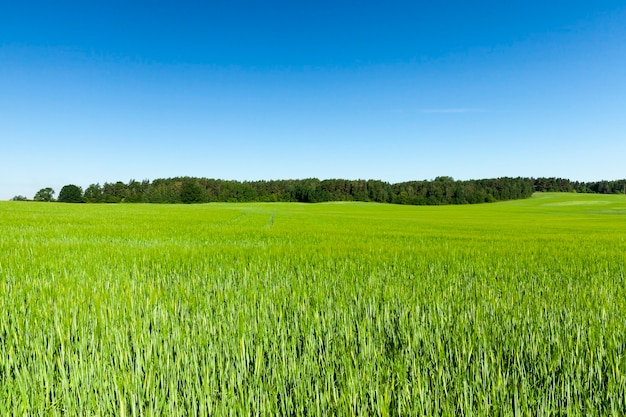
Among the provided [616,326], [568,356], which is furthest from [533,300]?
[568,356]

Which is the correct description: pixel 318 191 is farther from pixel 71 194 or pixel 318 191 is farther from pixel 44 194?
pixel 44 194

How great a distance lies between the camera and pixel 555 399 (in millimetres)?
2096

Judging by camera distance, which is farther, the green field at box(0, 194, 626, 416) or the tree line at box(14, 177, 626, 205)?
the tree line at box(14, 177, 626, 205)

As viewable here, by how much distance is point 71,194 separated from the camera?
4237 inches

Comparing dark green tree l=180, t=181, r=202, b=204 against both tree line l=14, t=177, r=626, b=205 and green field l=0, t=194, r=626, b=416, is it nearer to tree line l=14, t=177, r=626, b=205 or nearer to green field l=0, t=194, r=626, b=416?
tree line l=14, t=177, r=626, b=205

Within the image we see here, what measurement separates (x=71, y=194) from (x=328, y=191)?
271ft

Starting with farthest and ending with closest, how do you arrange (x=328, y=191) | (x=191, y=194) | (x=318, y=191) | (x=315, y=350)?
(x=328, y=191) → (x=318, y=191) → (x=191, y=194) → (x=315, y=350)

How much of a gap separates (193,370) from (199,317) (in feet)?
3.11

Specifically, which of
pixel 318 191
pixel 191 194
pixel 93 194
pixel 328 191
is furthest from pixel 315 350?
pixel 93 194

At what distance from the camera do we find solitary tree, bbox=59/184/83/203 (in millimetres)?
106875

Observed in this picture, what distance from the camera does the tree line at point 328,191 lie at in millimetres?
107062

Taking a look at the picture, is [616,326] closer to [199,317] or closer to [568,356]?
[568,356]

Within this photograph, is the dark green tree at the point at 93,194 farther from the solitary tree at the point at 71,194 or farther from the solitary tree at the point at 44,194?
the solitary tree at the point at 44,194

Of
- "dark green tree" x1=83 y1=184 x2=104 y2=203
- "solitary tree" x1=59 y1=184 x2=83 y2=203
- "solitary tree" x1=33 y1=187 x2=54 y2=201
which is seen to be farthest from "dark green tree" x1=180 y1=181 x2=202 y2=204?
"solitary tree" x1=33 y1=187 x2=54 y2=201
